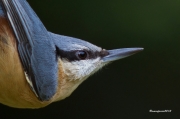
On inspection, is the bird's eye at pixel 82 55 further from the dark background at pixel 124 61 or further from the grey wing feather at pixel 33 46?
the dark background at pixel 124 61

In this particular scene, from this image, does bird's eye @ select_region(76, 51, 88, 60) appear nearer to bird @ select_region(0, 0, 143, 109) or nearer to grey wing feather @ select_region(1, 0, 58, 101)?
bird @ select_region(0, 0, 143, 109)

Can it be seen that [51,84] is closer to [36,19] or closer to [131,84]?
[36,19]

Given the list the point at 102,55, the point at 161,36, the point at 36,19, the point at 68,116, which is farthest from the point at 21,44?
the point at 161,36

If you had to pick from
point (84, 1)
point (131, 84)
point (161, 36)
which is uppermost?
point (84, 1)

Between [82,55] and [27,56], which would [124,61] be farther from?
[27,56]

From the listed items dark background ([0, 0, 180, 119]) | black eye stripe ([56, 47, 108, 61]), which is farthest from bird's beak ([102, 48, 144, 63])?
dark background ([0, 0, 180, 119])

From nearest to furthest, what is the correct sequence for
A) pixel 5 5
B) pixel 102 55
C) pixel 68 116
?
pixel 5 5
pixel 102 55
pixel 68 116

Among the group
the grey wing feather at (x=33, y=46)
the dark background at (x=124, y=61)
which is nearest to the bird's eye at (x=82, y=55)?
the grey wing feather at (x=33, y=46)
